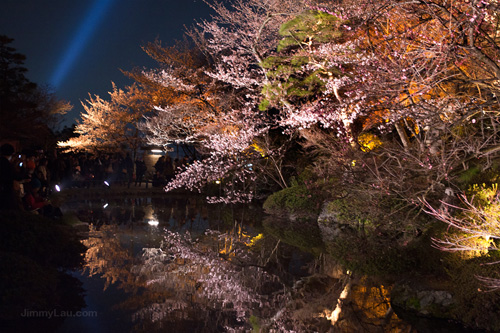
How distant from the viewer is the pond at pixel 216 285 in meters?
5.00

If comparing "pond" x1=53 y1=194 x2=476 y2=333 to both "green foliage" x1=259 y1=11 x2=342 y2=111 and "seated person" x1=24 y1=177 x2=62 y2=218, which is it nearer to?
"seated person" x1=24 y1=177 x2=62 y2=218

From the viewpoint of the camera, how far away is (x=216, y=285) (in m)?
6.43

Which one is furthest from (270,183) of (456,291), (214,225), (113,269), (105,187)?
(456,291)

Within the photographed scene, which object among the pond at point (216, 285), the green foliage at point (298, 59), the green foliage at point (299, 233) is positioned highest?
the green foliage at point (298, 59)

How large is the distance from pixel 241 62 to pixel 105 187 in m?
9.00

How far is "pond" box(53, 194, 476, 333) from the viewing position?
500 cm

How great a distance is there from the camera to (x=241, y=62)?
16.4 m

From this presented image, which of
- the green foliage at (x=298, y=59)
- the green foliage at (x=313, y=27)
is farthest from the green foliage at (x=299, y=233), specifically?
the green foliage at (x=313, y=27)

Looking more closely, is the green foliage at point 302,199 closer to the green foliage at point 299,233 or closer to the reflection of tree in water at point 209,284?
the green foliage at point 299,233

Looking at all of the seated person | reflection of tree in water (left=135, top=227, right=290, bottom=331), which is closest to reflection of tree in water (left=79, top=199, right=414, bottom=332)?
reflection of tree in water (left=135, top=227, right=290, bottom=331)

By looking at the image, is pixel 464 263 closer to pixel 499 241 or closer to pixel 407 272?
pixel 499 241

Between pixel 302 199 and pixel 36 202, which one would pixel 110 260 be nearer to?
pixel 36 202

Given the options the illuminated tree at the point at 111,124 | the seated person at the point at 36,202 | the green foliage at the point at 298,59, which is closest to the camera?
the seated person at the point at 36,202

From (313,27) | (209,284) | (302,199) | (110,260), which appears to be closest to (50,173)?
→ (110,260)
